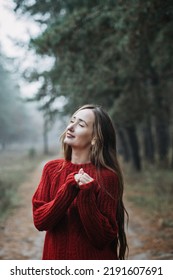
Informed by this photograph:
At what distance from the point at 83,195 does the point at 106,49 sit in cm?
439

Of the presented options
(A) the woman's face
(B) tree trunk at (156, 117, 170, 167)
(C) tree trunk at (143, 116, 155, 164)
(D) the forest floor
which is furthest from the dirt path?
(C) tree trunk at (143, 116, 155, 164)

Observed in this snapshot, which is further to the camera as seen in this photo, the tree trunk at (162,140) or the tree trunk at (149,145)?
the tree trunk at (149,145)

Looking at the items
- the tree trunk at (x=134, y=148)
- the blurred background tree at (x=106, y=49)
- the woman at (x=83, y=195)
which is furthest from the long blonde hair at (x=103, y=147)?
the tree trunk at (x=134, y=148)

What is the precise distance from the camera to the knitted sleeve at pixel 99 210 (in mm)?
1591

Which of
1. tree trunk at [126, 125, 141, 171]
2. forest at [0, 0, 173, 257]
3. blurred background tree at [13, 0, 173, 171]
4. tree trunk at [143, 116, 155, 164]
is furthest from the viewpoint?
tree trunk at [143, 116, 155, 164]

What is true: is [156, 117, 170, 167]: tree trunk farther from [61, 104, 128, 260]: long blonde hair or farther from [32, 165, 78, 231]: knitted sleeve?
[32, 165, 78, 231]: knitted sleeve

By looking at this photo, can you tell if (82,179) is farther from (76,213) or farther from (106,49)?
(106,49)

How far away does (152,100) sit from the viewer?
932 cm

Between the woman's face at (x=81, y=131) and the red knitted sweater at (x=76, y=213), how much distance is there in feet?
0.47

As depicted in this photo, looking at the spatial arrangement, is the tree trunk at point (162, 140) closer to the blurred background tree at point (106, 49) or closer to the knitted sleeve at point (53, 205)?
the blurred background tree at point (106, 49)

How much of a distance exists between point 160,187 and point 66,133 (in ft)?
21.5

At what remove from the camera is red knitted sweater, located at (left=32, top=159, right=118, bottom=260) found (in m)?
1.61

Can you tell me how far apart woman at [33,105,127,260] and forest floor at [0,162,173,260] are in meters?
2.36
